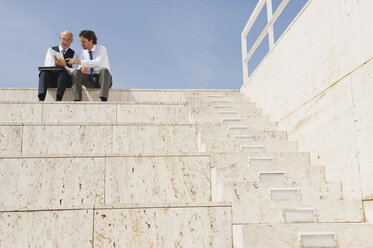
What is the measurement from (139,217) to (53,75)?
164 inches

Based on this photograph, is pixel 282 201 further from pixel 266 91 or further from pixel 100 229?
pixel 266 91

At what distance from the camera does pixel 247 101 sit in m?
7.19

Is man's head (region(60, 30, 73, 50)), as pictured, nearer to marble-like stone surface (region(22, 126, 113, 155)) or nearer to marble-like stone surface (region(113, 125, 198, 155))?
marble-like stone surface (region(22, 126, 113, 155))

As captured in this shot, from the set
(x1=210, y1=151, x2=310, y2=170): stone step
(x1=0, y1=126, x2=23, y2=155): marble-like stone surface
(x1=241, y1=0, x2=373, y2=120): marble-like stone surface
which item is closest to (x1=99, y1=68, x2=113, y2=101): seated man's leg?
(x1=0, y1=126, x2=23, y2=155): marble-like stone surface

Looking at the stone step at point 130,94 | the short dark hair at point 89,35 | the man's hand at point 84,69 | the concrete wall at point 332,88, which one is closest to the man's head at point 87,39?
the short dark hair at point 89,35

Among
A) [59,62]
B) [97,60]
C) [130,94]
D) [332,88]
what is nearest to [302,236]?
[332,88]

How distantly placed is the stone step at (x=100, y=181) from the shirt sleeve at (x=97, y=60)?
295 cm

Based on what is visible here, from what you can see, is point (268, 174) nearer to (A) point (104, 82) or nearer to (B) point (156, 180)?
(B) point (156, 180)

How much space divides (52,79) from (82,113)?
1.42 metres

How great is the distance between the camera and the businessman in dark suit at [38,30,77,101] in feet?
21.1

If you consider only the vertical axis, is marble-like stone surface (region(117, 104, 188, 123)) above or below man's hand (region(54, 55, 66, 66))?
below

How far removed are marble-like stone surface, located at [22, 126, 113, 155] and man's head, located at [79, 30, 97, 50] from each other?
2.60 m

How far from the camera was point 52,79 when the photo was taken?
22.2ft

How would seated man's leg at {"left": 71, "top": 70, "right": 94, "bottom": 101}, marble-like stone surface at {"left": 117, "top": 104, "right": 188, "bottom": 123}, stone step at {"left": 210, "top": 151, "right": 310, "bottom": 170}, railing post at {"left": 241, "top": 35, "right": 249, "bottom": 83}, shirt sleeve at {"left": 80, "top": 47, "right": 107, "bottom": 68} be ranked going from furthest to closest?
railing post at {"left": 241, "top": 35, "right": 249, "bottom": 83}, shirt sleeve at {"left": 80, "top": 47, "right": 107, "bottom": 68}, seated man's leg at {"left": 71, "top": 70, "right": 94, "bottom": 101}, marble-like stone surface at {"left": 117, "top": 104, "right": 188, "bottom": 123}, stone step at {"left": 210, "top": 151, "right": 310, "bottom": 170}
